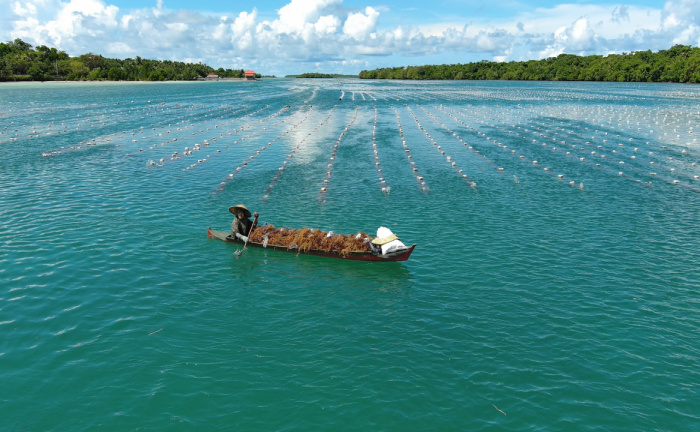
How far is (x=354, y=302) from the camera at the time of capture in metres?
25.4

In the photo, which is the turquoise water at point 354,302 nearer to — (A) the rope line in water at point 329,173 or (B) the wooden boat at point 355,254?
(B) the wooden boat at point 355,254

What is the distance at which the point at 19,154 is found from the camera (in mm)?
63625

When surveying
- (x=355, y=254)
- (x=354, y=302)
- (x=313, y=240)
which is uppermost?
(x=313, y=240)

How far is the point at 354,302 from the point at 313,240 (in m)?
6.88

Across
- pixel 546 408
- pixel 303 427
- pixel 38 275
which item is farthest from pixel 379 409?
pixel 38 275

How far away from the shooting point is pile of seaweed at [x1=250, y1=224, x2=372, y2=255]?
30219mm

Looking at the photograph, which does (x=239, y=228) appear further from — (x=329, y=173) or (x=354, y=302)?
(x=329, y=173)

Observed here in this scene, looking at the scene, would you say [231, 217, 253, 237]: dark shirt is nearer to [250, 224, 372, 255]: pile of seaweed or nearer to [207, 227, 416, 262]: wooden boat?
[207, 227, 416, 262]: wooden boat

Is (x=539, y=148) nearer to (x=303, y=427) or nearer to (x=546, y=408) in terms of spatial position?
(x=546, y=408)

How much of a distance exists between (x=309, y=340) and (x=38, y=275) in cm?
1819

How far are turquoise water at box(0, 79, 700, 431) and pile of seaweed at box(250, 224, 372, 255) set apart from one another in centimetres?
101

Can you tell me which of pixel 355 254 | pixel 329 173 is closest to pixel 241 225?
pixel 355 254

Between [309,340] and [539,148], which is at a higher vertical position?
[539,148]

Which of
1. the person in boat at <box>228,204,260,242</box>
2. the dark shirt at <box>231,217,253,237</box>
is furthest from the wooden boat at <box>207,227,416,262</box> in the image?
the dark shirt at <box>231,217,253,237</box>
